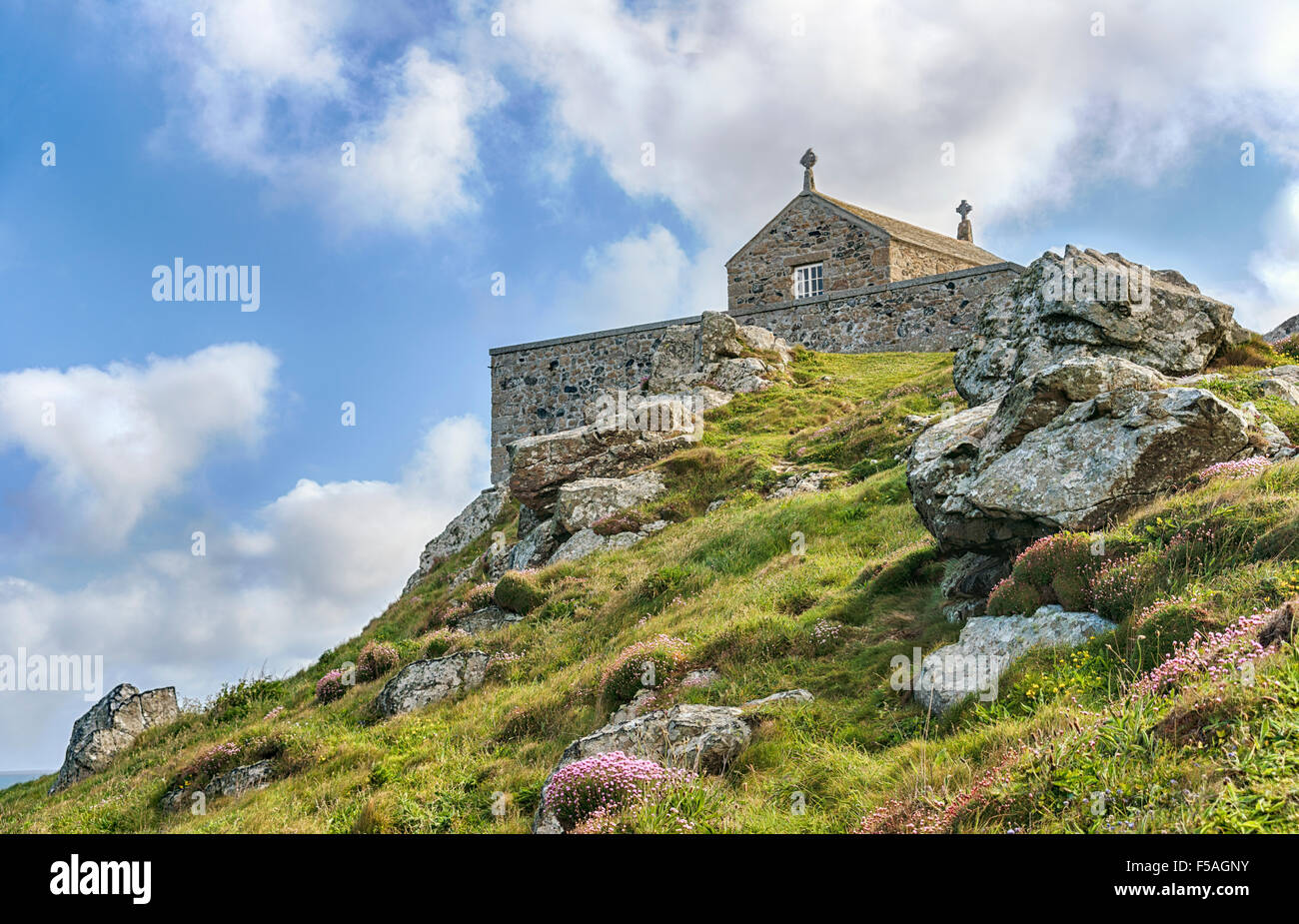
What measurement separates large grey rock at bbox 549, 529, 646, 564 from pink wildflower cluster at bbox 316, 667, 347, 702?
5135 millimetres

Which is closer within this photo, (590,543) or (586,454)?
(590,543)

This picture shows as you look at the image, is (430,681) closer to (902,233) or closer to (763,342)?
(763,342)

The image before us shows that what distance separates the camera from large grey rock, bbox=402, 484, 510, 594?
30047 millimetres

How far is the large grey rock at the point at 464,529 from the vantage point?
1183 inches

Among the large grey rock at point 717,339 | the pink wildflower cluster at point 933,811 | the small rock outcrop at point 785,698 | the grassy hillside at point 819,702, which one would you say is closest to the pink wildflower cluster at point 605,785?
the grassy hillside at point 819,702

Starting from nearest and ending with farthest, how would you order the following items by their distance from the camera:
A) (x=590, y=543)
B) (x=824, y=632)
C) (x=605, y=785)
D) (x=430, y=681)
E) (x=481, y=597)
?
(x=605, y=785)
(x=824, y=632)
(x=430, y=681)
(x=481, y=597)
(x=590, y=543)

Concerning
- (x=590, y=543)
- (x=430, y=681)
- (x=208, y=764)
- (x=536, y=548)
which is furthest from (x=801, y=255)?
(x=208, y=764)

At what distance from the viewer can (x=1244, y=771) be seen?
5008mm

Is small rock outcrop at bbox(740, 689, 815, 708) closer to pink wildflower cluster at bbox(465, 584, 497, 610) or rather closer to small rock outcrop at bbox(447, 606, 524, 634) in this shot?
small rock outcrop at bbox(447, 606, 524, 634)

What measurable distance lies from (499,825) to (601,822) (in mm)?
2384

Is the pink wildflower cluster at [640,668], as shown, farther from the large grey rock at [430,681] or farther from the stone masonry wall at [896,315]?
the stone masonry wall at [896,315]

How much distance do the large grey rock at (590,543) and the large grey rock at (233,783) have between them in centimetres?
775

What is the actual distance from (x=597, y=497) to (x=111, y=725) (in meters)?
12.4

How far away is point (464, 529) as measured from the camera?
30.7 meters
